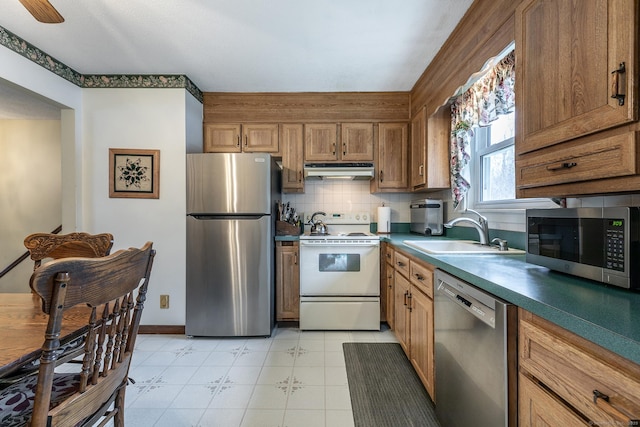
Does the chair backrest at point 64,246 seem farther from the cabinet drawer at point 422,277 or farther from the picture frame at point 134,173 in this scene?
the cabinet drawer at point 422,277

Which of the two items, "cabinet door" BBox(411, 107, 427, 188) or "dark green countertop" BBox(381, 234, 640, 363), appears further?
"cabinet door" BBox(411, 107, 427, 188)

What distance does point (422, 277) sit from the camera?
179 centimetres

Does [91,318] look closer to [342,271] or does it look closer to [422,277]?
[422,277]

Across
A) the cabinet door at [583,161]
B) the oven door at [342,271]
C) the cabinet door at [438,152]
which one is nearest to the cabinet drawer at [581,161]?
the cabinet door at [583,161]

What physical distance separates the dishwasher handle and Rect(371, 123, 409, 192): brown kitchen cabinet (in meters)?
1.74

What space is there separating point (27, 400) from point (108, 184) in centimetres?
224

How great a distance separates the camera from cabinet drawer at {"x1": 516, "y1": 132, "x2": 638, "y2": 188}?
0.83 m

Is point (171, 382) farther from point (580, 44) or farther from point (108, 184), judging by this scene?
point (580, 44)

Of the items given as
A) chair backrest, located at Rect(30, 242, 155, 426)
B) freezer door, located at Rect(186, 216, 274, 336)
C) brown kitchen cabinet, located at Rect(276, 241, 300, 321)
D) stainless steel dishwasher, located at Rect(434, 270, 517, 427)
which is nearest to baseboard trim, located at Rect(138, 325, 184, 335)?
freezer door, located at Rect(186, 216, 274, 336)

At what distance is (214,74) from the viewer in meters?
2.68

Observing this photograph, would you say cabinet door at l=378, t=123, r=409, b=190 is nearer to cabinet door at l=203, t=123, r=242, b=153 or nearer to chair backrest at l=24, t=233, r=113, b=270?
cabinet door at l=203, t=123, r=242, b=153

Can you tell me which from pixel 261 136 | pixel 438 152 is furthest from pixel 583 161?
pixel 261 136

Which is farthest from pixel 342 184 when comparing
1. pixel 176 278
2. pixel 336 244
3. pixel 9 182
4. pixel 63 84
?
pixel 9 182

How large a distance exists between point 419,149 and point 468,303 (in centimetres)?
193
